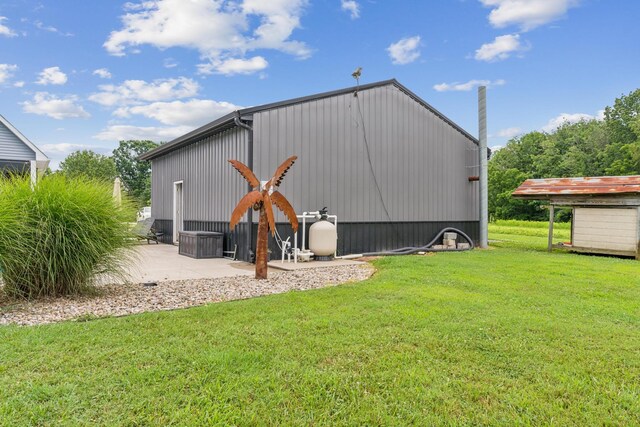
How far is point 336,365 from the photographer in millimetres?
2697

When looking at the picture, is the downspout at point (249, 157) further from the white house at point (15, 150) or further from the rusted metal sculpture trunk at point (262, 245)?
the white house at point (15, 150)

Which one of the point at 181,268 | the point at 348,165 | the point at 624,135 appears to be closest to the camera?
the point at 181,268

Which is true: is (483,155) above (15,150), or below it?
below

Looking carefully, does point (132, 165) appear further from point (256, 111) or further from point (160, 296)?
point (160, 296)

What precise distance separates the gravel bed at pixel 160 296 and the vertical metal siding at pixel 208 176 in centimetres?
295

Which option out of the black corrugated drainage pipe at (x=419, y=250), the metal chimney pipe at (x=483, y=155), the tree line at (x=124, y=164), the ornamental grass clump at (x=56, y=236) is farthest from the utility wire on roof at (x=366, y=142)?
the tree line at (x=124, y=164)

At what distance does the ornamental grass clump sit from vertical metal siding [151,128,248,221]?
150 inches

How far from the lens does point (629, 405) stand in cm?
225

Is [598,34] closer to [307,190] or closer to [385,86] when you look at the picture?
[385,86]

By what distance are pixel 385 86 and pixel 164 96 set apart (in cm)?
1706

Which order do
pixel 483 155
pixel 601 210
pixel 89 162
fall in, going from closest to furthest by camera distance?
1. pixel 601 210
2. pixel 483 155
3. pixel 89 162

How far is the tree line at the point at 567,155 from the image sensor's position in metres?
33.2

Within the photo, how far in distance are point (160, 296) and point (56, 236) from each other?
1.29 meters

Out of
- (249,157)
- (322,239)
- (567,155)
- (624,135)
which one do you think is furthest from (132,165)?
(624,135)
